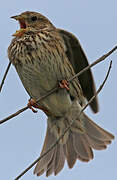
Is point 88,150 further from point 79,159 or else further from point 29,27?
point 29,27

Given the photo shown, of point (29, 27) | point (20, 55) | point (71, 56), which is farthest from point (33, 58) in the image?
point (71, 56)

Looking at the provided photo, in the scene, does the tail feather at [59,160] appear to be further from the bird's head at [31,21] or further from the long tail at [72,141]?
the bird's head at [31,21]

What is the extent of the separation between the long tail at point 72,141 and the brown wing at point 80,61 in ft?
0.90

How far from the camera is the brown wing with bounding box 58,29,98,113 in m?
5.02

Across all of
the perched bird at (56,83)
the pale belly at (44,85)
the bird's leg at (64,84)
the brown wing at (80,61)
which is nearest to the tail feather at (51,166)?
the perched bird at (56,83)

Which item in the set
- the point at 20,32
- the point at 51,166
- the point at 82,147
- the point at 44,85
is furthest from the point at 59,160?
the point at 20,32

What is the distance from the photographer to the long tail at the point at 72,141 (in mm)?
4703

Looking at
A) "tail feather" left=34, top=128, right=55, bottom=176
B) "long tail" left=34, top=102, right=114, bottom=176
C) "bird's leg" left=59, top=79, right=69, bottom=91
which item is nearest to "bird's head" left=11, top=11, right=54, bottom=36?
"bird's leg" left=59, top=79, right=69, bottom=91

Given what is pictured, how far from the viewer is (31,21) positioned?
15.3 ft

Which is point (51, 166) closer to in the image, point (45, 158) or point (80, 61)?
point (45, 158)

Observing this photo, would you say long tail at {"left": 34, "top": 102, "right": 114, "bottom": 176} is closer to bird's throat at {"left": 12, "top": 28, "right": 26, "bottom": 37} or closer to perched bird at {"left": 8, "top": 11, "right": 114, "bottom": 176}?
perched bird at {"left": 8, "top": 11, "right": 114, "bottom": 176}

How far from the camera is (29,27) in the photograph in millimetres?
4574

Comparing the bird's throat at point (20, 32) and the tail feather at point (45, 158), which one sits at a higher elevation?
the bird's throat at point (20, 32)

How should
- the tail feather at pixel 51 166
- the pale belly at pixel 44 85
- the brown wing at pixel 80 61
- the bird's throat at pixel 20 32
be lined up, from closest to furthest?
the pale belly at pixel 44 85, the bird's throat at pixel 20 32, the tail feather at pixel 51 166, the brown wing at pixel 80 61
